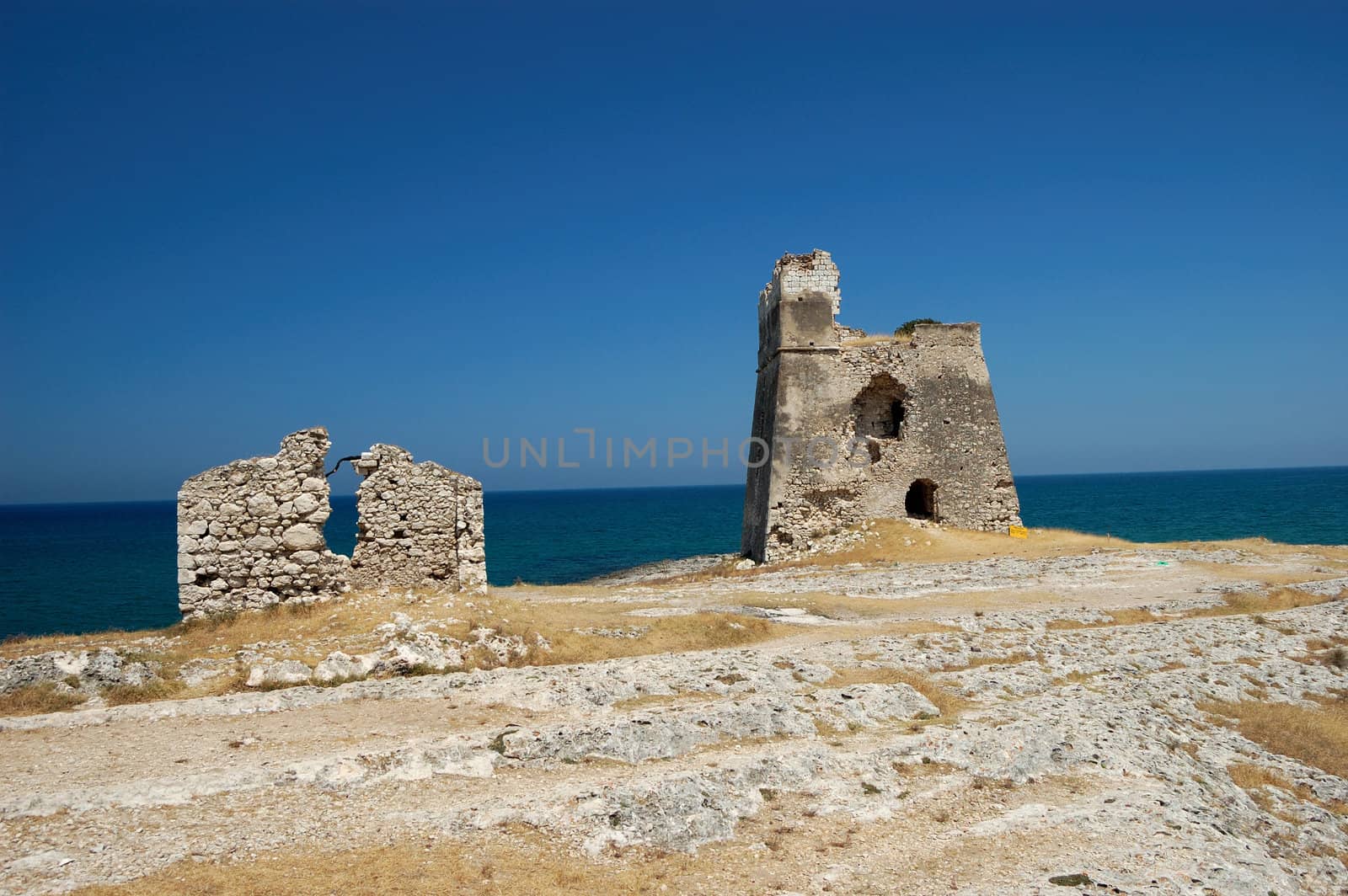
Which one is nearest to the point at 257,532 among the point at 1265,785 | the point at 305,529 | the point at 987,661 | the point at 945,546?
the point at 305,529

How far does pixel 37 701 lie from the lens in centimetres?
878

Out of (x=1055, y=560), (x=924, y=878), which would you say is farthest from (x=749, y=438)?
(x=924, y=878)

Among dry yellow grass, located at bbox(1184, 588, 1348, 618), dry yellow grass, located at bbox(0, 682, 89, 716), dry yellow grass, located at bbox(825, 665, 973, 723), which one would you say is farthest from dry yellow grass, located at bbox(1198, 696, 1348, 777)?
dry yellow grass, located at bbox(0, 682, 89, 716)

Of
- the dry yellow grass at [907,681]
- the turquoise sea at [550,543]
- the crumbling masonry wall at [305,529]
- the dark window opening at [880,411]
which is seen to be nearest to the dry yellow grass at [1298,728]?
the dry yellow grass at [907,681]

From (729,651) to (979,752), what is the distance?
435cm

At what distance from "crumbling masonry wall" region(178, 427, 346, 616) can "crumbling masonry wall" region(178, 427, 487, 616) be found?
1 centimetres

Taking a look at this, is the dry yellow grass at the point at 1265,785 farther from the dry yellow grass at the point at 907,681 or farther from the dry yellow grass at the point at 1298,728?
the dry yellow grass at the point at 907,681

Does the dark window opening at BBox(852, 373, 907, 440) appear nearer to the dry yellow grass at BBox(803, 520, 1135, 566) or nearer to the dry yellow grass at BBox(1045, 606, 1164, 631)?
the dry yellow grass at BBox(803, 520, 1135, 566)

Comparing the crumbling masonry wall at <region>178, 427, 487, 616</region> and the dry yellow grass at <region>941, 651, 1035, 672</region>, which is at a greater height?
the crumbling masonry wall at <region>178, 427, 487, 616</region>

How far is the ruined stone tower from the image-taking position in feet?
92.4

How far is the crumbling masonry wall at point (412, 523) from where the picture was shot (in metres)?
14.2

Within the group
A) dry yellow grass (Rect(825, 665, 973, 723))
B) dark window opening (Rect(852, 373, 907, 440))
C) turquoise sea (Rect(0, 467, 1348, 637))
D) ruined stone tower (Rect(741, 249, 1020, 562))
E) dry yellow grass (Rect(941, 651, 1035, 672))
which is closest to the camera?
dry yellow grass (Rect(825, 665, 973, 723))

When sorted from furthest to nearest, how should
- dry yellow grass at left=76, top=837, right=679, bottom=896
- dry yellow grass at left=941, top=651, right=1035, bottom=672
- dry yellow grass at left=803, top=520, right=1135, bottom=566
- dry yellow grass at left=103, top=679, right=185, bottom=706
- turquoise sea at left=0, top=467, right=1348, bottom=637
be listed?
turquoise sea at left=0, top=467, right=1348, bottom=637 < dry yellow grass at left=803, top=520, right=1135, bottom=566 < dry yellow grass at left=941, top=651, right=1035, bottom=672 < dry yellow grass at left=103, top=679, right=185, bottom=706 < dry yellow grass at left=76, top=837, right=679, bottom=896

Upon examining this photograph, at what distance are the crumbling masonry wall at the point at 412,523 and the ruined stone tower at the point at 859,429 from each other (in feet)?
49.1
